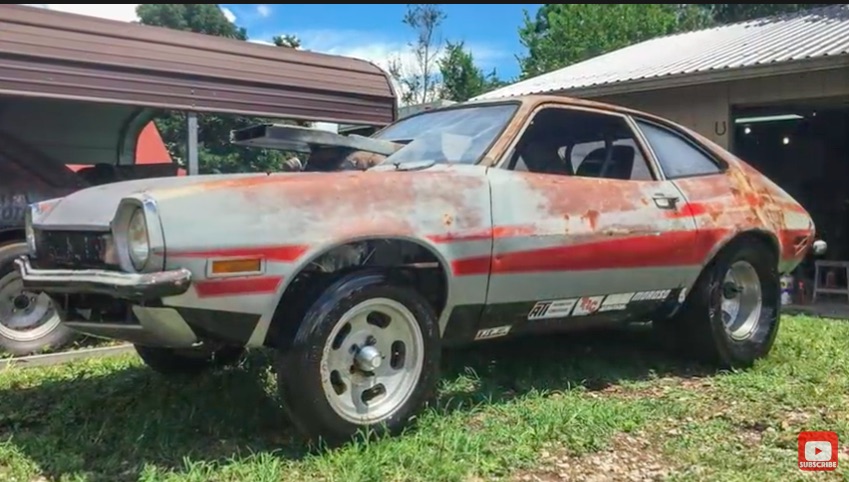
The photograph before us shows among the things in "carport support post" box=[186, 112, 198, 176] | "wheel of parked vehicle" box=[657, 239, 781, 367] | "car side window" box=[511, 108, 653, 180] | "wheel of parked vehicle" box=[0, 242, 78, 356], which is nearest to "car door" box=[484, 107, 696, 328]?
"car side window" box=[511, 108, 653, 180]

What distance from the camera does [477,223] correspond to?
3619mm

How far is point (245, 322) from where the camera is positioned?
10.0 feet

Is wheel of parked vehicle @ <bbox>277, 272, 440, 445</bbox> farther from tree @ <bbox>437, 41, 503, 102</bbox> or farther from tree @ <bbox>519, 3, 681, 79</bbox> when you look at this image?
tree @ <bbox>519, 3, 681, 79</bbox>

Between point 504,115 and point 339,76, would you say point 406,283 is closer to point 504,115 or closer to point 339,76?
point 504,115

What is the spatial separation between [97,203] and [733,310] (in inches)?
158

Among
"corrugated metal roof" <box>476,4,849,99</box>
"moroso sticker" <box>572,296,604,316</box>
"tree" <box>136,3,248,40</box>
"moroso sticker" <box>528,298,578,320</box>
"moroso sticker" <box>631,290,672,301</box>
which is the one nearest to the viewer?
"moroso sticker" <box>528,298,578,320</box>

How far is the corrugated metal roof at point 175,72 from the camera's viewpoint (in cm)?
562

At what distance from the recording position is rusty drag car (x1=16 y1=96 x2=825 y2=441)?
9.88 feet

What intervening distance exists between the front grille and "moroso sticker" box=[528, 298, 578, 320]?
2.09m

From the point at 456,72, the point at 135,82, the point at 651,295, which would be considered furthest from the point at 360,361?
the point at 456,72

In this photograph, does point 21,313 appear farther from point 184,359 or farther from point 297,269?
point 297,269

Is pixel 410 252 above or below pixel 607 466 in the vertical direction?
above

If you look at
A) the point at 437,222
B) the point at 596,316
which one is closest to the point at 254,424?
the point at 437,222

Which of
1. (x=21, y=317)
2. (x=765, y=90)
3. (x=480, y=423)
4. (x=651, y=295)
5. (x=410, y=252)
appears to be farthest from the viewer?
(x=765, y=90)
